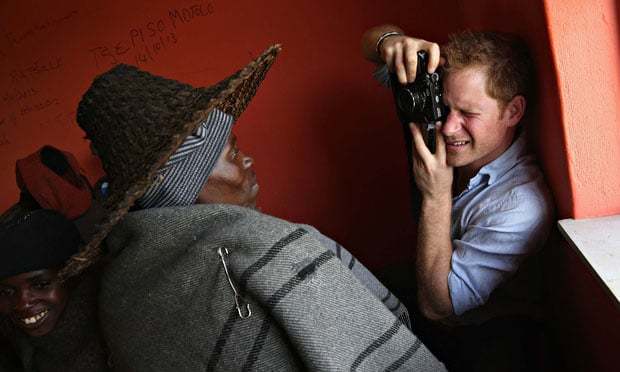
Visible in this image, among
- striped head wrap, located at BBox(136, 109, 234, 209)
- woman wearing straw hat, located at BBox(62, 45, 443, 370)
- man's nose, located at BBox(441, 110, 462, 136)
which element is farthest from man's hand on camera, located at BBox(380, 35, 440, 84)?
striped head wrap, located at BBox(136, 109, 234, 209)

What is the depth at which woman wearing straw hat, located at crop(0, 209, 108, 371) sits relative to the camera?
136 centimetres

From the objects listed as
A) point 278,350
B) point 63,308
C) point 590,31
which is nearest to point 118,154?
point 278,350

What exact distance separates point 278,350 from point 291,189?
1.46 meters

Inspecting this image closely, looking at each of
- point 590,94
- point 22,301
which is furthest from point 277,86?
point 590,94

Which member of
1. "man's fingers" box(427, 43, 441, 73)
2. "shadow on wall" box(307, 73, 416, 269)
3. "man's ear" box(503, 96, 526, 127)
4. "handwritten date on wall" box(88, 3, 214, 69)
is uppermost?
"handwritten date on wall" box(88, 3, 214, 69)

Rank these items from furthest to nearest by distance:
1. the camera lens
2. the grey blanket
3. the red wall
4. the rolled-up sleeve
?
the red wall < the camera lens < the rolled-up sleeve < the grey blanket

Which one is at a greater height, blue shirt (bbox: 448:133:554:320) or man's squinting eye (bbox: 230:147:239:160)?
man's squinting eye (bbox: 230:147:239:160)

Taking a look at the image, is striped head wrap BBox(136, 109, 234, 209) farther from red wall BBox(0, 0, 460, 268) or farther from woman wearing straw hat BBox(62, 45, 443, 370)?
red wall BBox(0, 0, 460, 268)

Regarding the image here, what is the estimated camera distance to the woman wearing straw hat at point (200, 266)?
35.7 inches

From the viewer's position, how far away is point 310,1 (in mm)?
2121

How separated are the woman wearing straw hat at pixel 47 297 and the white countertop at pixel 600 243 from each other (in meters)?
1.10

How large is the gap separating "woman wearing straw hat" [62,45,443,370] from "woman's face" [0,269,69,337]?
34 cm

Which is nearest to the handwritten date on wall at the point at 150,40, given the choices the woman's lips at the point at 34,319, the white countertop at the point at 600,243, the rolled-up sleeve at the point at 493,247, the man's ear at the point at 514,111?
the woman's lips at the point at 34,319

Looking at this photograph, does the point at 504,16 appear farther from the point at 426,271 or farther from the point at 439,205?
the point at 426,271
